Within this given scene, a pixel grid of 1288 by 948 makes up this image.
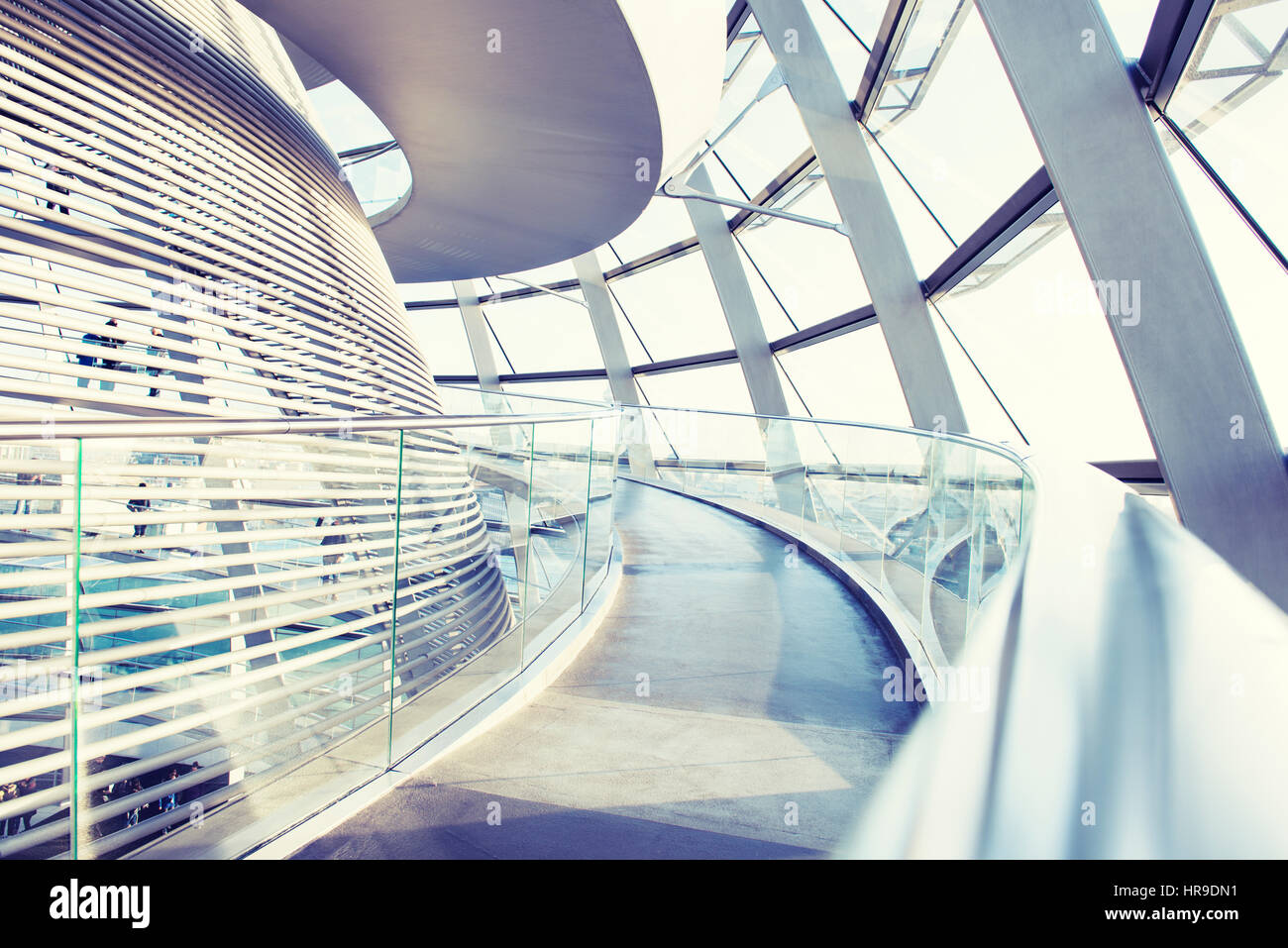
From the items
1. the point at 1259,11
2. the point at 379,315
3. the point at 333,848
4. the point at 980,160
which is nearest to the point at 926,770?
the point at 333,848

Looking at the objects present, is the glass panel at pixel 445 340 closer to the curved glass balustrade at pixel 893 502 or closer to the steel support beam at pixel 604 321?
the steel support beam at pixel 604 321

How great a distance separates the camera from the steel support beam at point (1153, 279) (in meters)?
5.02

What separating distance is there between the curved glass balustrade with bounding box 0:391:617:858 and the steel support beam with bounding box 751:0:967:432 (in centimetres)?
587

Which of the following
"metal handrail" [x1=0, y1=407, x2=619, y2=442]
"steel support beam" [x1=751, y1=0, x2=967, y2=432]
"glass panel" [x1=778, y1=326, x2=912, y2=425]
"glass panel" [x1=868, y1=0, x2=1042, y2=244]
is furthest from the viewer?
"glass panel" [x1=778, y1=326, x2=912, y2=425]

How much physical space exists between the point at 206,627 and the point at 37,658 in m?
0.48

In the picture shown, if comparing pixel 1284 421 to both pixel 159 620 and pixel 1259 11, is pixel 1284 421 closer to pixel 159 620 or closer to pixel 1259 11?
pixel 1259 11

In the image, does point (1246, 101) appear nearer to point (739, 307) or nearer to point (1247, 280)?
point (1247, 280)

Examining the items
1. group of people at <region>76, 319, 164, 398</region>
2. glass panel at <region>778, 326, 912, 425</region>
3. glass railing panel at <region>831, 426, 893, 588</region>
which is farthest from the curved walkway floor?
glass panel at <region>778, 326, 912, 425</region>

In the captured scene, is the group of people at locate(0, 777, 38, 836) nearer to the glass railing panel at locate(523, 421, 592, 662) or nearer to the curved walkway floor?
the curved walkway floor

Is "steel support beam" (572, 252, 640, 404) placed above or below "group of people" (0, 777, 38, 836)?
above

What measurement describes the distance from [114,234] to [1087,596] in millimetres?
4452

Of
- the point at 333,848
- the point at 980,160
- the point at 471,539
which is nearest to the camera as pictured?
the point at 333,848

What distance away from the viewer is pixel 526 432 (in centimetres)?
380

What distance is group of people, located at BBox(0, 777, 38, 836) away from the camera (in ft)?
6.97
